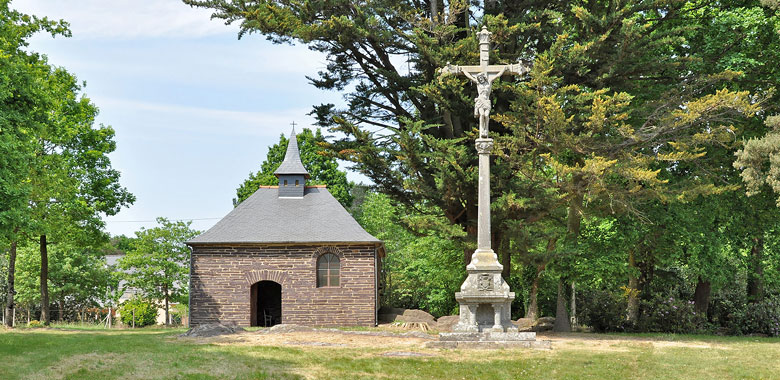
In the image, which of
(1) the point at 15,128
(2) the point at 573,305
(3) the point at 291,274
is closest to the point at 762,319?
(2) the point at 573,305

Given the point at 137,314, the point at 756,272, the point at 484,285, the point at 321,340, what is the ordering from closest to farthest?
1. the point at 484,285
2. the point at 321,340
3. the point at 756,272
4. the point at 137,314

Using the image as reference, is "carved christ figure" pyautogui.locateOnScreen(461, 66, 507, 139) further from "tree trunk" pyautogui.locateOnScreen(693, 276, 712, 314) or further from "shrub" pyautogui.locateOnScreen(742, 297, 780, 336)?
"shrub" pyautogui.locateOnScreen(742, 297, 780, 336)

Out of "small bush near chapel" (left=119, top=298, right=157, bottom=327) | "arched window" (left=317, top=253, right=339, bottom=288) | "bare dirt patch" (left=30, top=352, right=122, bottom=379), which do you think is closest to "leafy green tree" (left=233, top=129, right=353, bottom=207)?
"small bush near chapel" (left=119, top=298, right=157, bottom=327)

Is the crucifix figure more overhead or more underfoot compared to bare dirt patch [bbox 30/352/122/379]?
more overhead

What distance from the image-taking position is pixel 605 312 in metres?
22.5

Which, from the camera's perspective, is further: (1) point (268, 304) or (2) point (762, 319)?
(1) point (268, 304)

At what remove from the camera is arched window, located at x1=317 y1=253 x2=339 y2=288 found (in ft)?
81.7

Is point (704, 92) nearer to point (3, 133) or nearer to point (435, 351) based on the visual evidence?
point (435, 351)

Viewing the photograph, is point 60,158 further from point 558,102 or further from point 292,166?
point 558,102

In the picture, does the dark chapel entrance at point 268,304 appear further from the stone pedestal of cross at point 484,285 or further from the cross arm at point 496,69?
the cross arm at point 496,69

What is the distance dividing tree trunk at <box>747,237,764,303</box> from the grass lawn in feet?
25.2

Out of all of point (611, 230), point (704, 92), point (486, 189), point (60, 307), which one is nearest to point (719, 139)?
point (704, 92)

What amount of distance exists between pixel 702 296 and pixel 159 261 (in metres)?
24.5

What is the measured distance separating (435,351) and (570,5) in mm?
11551
